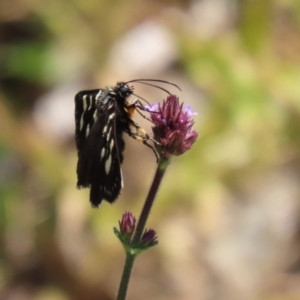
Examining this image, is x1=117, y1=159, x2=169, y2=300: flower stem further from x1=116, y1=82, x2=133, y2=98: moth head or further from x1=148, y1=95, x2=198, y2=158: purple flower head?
x1=116, y1=82, x2=133, y2=98: moth head

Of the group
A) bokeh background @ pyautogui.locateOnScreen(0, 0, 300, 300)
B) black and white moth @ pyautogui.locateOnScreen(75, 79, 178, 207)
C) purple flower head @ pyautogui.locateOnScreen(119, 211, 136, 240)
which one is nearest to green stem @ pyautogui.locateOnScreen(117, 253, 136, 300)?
purple flower head @ pyautogui.locateOnScreen(119, 211, 136, 240)

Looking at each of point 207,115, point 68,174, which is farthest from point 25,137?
point 207,115

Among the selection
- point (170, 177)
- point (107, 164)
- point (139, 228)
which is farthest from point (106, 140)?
point (170, 177)

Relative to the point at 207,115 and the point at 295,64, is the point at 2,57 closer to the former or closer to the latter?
the point at 207,115

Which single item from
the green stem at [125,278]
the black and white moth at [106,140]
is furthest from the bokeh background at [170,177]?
the green stem at [125,278]

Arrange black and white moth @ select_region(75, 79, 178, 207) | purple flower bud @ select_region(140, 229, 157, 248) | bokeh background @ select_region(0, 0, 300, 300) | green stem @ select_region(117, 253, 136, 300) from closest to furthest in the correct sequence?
1. green stem @ select_region(117, 253, 136, 300)
2. purple flower bud @ select_region(140, 229, 157, 248)
3. black and white moth @ select_region(75, 79, 178, 207)
4. bokeh background @ select_region(0, 0, 300, 300)

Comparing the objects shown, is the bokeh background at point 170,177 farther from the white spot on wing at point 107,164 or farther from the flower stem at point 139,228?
the flower stem at point 139,228
